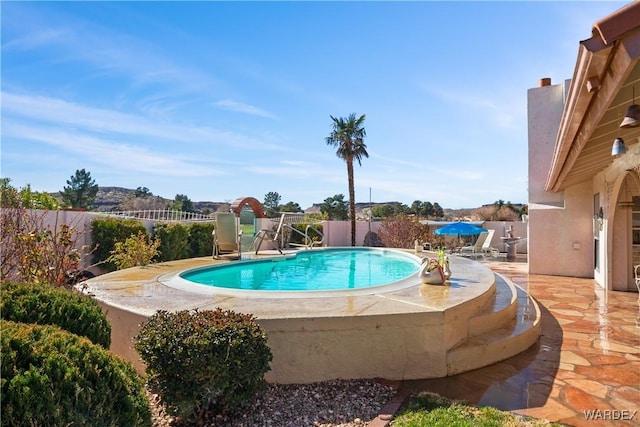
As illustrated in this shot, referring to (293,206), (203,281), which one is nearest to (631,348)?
(203,281)

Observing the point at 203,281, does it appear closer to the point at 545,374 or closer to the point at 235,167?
the point at 545,374

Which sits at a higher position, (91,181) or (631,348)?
(91,181)

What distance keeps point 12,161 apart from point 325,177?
100ft

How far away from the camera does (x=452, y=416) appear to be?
3.43 m

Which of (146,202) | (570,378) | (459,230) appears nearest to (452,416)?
(570,378)

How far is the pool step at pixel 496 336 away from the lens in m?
4.62

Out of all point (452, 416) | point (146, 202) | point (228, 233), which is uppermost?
point (146, 202)

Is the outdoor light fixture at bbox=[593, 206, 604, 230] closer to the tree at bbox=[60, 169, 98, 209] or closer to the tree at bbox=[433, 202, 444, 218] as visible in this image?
the tree at bbox=[433, 202, 444, 218]

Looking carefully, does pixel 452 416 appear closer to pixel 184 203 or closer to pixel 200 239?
pixel 200 239

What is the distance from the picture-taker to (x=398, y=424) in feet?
11.1

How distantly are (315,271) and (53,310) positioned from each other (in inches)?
353

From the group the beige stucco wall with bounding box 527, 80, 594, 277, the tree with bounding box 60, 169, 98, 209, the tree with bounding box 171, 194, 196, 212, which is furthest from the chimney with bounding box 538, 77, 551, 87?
the tree with bounding box 60, 169, 98, 209

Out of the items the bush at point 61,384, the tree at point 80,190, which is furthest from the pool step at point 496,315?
the tree at point 80,190

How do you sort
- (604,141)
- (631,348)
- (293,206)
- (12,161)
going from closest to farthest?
(631,348) → (12,161) → (604,141) → (293,206)
